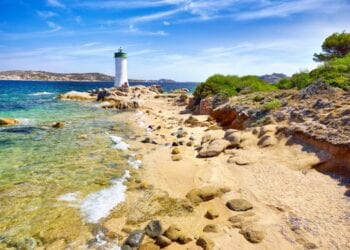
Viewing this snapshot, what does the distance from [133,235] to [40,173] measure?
6583 mm

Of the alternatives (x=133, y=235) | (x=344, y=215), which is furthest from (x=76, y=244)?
(x=344, y=215)

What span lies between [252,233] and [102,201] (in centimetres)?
485

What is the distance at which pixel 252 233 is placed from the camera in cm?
778

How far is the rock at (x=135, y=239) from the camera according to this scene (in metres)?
7.58

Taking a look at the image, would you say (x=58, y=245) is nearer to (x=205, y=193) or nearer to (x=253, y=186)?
(x=205, y=193)

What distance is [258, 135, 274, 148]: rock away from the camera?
47.2 feet

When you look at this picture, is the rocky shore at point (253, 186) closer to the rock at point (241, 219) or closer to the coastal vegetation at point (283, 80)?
the rock at point (241, 219)

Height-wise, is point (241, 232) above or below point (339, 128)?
below

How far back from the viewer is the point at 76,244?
7.68 metres

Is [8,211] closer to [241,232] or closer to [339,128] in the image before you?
[241,232]

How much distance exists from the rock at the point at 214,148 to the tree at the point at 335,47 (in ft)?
82.0

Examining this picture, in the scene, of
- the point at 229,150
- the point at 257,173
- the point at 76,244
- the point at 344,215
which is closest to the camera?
the point at 76,244

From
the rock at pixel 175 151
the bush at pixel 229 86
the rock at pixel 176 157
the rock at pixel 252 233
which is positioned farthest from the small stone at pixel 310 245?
the bush at pixel 229 86

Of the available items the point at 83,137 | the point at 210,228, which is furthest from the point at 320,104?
the point at 83,137
